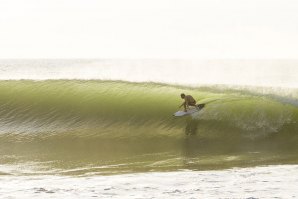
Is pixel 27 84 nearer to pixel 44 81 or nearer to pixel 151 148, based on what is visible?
pixel 44 81

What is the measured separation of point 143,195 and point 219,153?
18.5ft

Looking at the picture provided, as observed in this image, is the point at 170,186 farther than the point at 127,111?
No

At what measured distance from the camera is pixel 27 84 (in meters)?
18.7

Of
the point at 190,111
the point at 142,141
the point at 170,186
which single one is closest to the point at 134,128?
the point at 142,141

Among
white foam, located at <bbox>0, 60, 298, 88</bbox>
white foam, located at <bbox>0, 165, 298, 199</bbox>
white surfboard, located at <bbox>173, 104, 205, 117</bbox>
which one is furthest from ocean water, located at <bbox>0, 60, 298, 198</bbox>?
white foam, located at <bbox>0, 60, 298, 88</bbox>

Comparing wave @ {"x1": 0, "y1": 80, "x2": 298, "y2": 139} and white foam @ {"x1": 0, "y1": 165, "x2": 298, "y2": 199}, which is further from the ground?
wave @ {"x1": 0, "y1": 80, "x2": 298, "y2": 139}

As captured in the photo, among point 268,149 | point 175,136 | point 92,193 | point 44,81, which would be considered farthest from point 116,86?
point 92,193

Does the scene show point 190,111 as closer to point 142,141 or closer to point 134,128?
point 134,128

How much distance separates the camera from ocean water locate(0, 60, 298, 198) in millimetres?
7352

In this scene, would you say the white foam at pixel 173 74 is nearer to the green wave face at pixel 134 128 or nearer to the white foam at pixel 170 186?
the green wave face at pixel 134 128

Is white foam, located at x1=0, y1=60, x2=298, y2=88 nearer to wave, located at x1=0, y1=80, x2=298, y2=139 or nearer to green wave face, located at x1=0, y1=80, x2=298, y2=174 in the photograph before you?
wave, located at x1=0, y1=80, x2=298, y2=139

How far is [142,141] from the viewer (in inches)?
526

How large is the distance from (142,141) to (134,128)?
1402mm

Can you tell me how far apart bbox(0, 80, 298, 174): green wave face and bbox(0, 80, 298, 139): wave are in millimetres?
29
